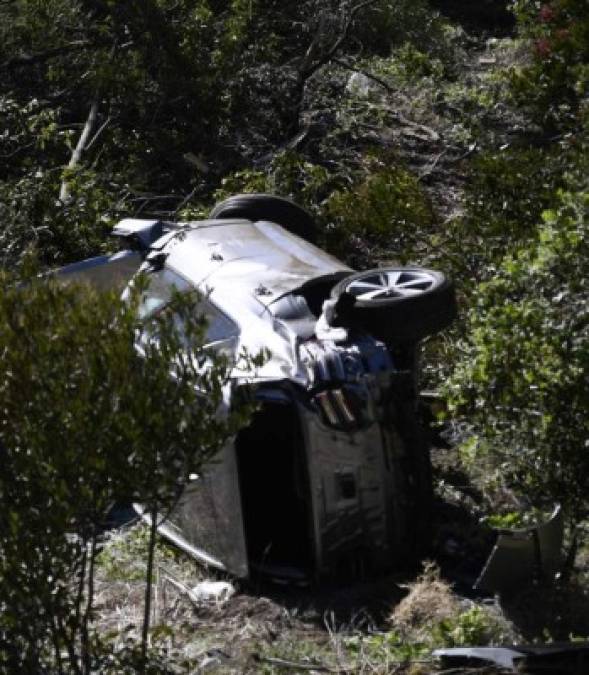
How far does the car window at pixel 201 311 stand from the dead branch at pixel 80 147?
381cm

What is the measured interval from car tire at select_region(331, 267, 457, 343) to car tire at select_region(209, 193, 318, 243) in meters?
2.13

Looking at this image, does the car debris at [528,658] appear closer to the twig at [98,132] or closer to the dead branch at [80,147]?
the dead branch at [80,147]

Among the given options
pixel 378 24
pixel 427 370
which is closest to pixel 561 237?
pixel 427 370

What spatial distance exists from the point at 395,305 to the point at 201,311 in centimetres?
105

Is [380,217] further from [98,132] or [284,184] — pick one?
[98,132]

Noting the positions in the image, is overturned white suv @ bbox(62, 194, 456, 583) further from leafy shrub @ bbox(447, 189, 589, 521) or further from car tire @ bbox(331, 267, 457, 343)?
leafy shrub @ bbox(447, 189, 589, 521)

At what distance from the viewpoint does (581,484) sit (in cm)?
623

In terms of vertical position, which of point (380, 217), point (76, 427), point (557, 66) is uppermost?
point (557, 66)

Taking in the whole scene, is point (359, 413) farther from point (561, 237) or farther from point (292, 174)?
point (292, 174)

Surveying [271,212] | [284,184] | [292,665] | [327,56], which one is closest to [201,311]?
[292,665]

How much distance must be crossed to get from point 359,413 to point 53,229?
17.7 feet

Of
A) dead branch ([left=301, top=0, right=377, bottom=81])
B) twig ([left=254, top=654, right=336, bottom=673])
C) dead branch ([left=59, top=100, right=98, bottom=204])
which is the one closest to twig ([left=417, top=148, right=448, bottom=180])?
dead branch ([left=301, top=0, right=377, bottom=81])

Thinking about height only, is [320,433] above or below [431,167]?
below

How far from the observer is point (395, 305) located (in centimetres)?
711
